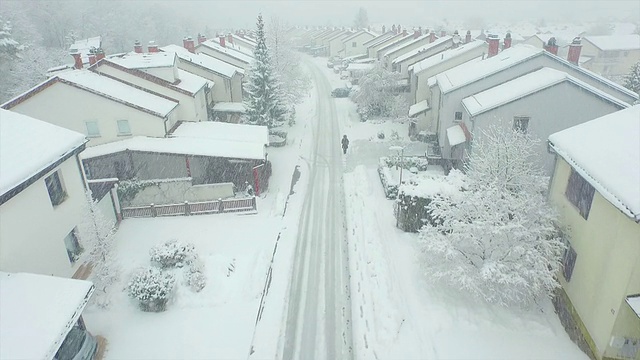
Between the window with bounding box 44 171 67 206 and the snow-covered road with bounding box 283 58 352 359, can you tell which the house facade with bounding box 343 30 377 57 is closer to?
the snow-covered road with bounding box 283 58 352 359

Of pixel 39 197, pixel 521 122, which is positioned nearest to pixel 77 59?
pixel 39 197

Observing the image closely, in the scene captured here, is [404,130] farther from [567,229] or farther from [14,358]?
[14,358]

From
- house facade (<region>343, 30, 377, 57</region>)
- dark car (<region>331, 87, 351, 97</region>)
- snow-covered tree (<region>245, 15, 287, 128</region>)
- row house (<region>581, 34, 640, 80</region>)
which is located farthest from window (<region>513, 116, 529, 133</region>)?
house facade (<region>343, 30, 377, 57</region>)

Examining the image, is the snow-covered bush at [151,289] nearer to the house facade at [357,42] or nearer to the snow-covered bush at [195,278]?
the snow-covered bush at [195,278]

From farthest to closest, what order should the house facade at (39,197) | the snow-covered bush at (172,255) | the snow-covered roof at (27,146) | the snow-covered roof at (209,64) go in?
the snow-covered roof at (209,64) < the snow-covered bush at (172,255) < the snow-covered roof at (27,146) < the house facade at (39,197)

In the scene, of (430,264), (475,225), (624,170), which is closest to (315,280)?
(430,264)

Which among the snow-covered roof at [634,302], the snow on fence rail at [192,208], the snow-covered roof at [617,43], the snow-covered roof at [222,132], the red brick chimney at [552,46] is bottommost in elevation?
the snow on fence rail at [192,208]

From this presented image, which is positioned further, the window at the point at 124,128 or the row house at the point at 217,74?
the row house at the point at 217,74

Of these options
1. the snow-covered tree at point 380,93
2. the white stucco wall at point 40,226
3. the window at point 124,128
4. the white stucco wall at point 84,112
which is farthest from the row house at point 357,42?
the white stucco wall at point 40,226
